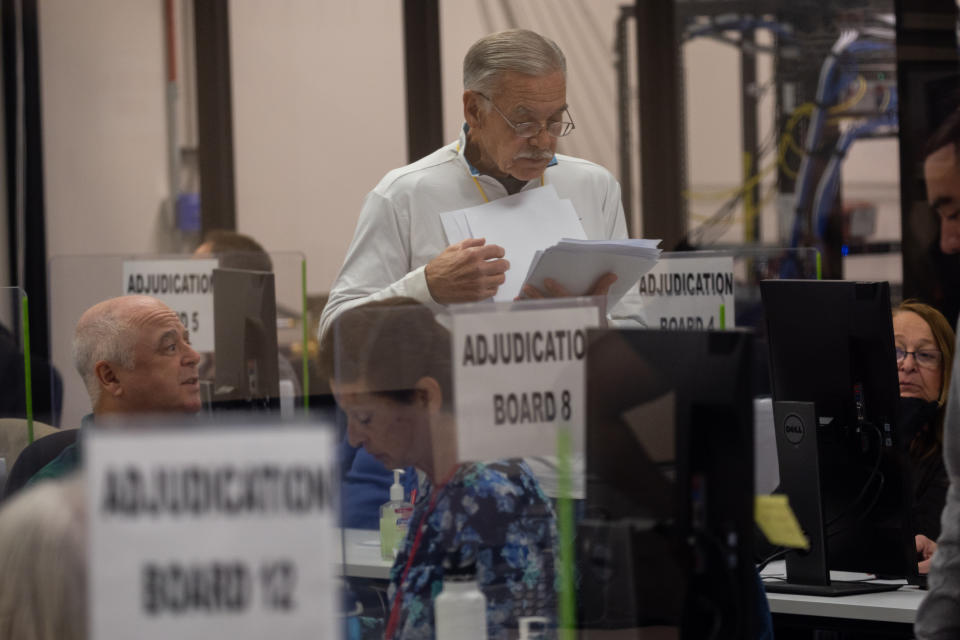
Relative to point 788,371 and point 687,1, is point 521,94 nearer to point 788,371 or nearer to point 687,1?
point 788,371

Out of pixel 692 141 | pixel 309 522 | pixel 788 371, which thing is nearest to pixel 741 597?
pixel 309 522

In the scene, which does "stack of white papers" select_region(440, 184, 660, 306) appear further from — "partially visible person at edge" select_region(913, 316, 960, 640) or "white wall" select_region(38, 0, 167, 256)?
"white wall" select_region(38, 0, 167, 256)

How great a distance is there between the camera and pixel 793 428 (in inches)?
108

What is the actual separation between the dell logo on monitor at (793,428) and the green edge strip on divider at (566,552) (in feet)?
3.57

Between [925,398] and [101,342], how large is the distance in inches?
82.6

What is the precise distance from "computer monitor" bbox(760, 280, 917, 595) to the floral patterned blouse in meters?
1.08

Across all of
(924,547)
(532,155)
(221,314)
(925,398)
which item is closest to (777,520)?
(532,155)

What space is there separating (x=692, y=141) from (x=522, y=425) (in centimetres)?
417

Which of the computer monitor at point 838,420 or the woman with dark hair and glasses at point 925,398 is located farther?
the woman with dark hair and glasses at point 925,398

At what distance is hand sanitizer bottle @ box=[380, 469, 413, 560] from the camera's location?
6.49 feet

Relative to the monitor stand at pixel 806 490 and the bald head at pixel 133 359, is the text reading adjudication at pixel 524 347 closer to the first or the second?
the monitor stand at pixel 806 490

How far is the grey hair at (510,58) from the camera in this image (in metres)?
2.72

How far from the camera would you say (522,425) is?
1712 millimetres

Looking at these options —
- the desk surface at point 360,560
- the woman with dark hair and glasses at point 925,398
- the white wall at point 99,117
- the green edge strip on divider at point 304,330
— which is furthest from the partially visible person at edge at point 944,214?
the white wall at point 99,117
